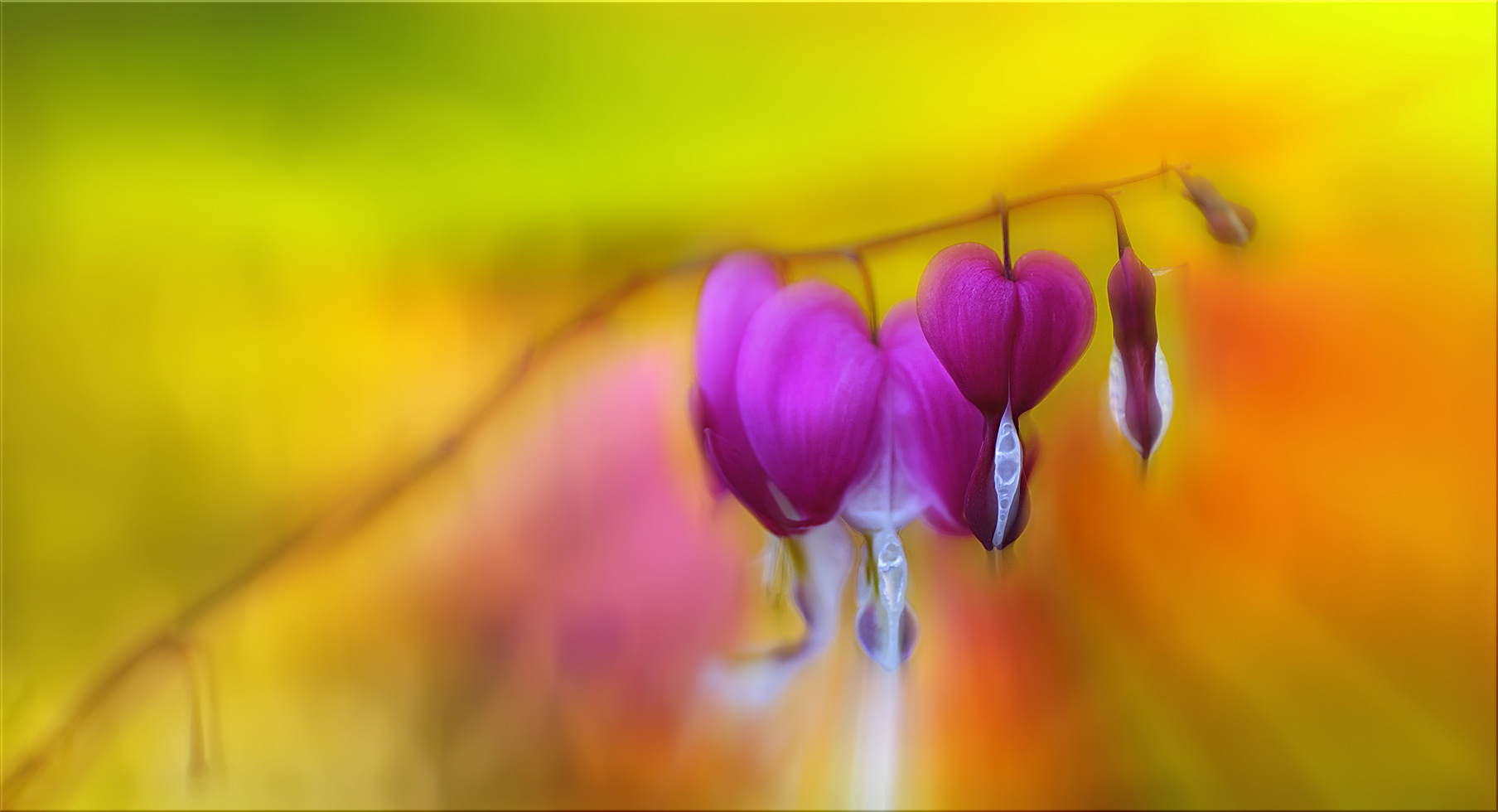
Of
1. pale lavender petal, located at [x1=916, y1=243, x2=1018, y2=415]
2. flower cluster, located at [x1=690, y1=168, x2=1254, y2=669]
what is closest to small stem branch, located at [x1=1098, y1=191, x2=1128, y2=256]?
flower cluster, located at [x1=690, y1=168, x2=1254, y2=669]

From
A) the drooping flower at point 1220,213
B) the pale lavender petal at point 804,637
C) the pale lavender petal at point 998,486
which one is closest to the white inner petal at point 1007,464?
the pale lavender petal at point 998,486

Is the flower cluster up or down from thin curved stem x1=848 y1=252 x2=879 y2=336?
down

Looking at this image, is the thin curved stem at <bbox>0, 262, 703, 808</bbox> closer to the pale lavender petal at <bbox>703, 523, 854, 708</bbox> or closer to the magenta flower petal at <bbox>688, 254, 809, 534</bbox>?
the magenta flower petal at <bbox>688, 254, 809, 534</bbox>

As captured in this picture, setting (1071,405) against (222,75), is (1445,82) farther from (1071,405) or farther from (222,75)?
(222,75)

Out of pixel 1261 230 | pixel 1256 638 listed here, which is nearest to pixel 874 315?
pixel 1261 230

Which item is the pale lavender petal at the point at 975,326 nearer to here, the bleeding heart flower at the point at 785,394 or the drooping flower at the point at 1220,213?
the bleeding heart flower at the point at 785,394
